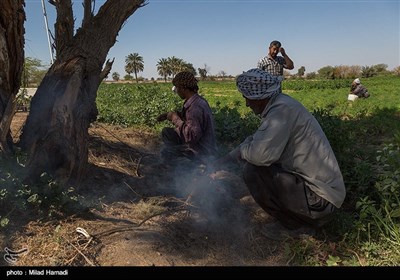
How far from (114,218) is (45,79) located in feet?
5.19

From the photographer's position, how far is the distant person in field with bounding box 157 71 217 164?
352 cm

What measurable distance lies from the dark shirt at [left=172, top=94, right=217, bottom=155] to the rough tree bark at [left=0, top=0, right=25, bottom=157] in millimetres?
1529

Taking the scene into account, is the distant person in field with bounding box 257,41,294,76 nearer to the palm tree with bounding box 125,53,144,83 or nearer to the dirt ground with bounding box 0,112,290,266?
the dirt ground with bounding box 0,112,290,266

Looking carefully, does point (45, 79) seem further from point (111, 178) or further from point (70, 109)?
point (111, 178)

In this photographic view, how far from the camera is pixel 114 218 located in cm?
295

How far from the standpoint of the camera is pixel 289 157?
268cm

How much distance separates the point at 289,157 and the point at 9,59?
2510 mm

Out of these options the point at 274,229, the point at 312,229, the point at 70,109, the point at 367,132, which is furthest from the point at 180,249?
the point at 367,132

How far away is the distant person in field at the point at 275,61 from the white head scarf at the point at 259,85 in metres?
4.15

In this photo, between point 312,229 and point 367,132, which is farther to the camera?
point 367,132

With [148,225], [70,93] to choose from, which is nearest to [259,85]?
[148,225]

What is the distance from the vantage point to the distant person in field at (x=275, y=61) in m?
6.73

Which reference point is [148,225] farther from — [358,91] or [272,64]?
[358,91]

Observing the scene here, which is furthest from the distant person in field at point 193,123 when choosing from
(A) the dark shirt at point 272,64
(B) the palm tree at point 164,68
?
(B) the palm tree at point 164,68
